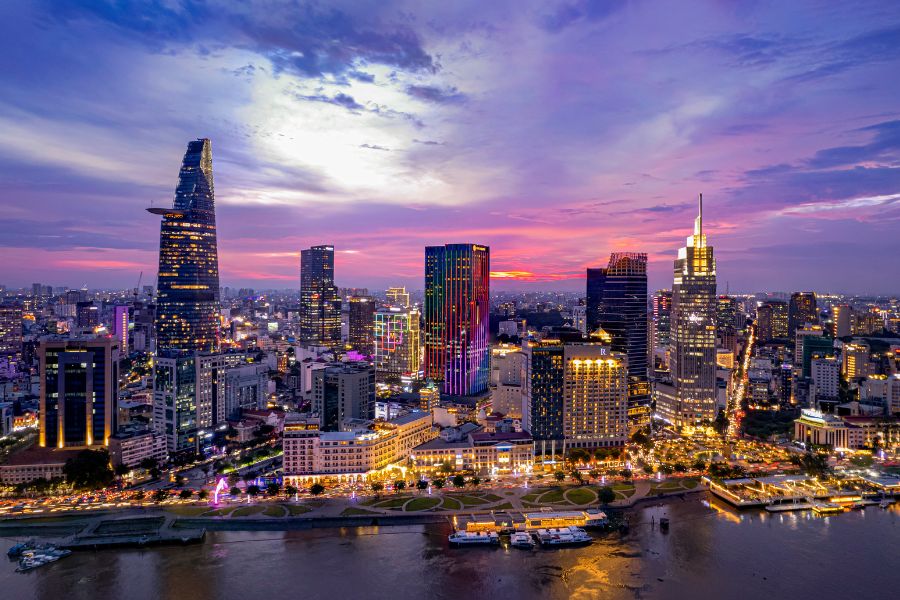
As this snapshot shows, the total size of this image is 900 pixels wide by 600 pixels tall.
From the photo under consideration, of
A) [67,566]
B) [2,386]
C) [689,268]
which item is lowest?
[67,566]

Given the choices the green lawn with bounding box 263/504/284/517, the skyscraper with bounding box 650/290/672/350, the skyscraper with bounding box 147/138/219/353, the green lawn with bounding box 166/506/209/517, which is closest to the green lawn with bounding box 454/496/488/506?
the green lawn with bounding box 263/504/284/517

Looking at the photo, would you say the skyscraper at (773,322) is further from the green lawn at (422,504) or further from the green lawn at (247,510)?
Result: the green lawn at (247,510)

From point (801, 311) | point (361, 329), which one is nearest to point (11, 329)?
point (361, 329)

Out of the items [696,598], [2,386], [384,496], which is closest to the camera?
[696,598]

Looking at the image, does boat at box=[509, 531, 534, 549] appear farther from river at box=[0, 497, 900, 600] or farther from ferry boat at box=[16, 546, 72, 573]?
ferry boat at box=[16, 546, 72, 573]

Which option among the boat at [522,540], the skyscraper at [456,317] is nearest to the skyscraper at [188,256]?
the skyscraper at [456,317]

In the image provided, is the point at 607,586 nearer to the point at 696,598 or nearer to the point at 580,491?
the point at 696,598

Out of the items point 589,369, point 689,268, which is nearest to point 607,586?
point 589,369
